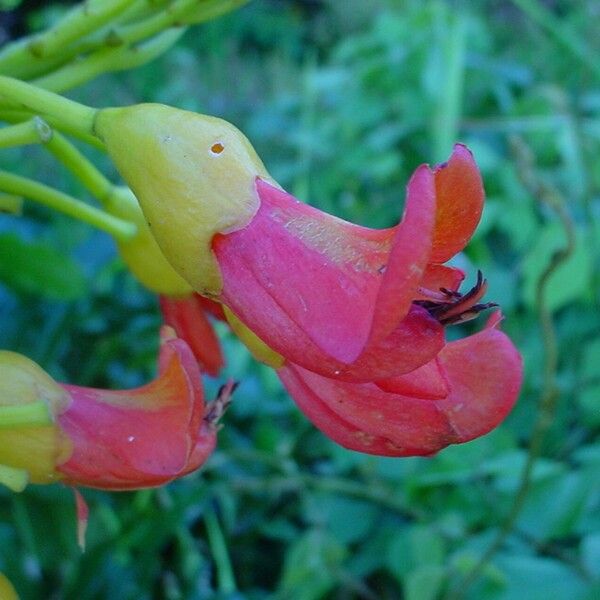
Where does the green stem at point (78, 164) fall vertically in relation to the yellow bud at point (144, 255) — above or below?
above

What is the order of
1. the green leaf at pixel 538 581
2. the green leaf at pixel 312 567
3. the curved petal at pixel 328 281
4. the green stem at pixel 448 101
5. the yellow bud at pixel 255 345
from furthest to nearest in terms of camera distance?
the green stem at pixel 448 101
the green leaf at pixel 312 567
the green leaf at pixel 538 581
the yellow bud at pixel 255 345
the curved petal at pixel 328 281

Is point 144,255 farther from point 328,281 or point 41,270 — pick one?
point 41,270

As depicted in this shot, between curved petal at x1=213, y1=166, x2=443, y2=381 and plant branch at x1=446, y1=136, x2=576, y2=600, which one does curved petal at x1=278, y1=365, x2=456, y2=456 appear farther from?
plant branch at x1=446, y1=136, x2=576, y2=600

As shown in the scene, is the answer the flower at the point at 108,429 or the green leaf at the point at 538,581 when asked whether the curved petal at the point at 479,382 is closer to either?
the flower at the point at 108,429

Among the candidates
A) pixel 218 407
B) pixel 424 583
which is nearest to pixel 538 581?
pixel 424 583

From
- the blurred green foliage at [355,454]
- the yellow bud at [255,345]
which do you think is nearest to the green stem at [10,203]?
the yellow bud at [255,345]

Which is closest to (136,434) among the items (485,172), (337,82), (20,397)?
(20,397)
